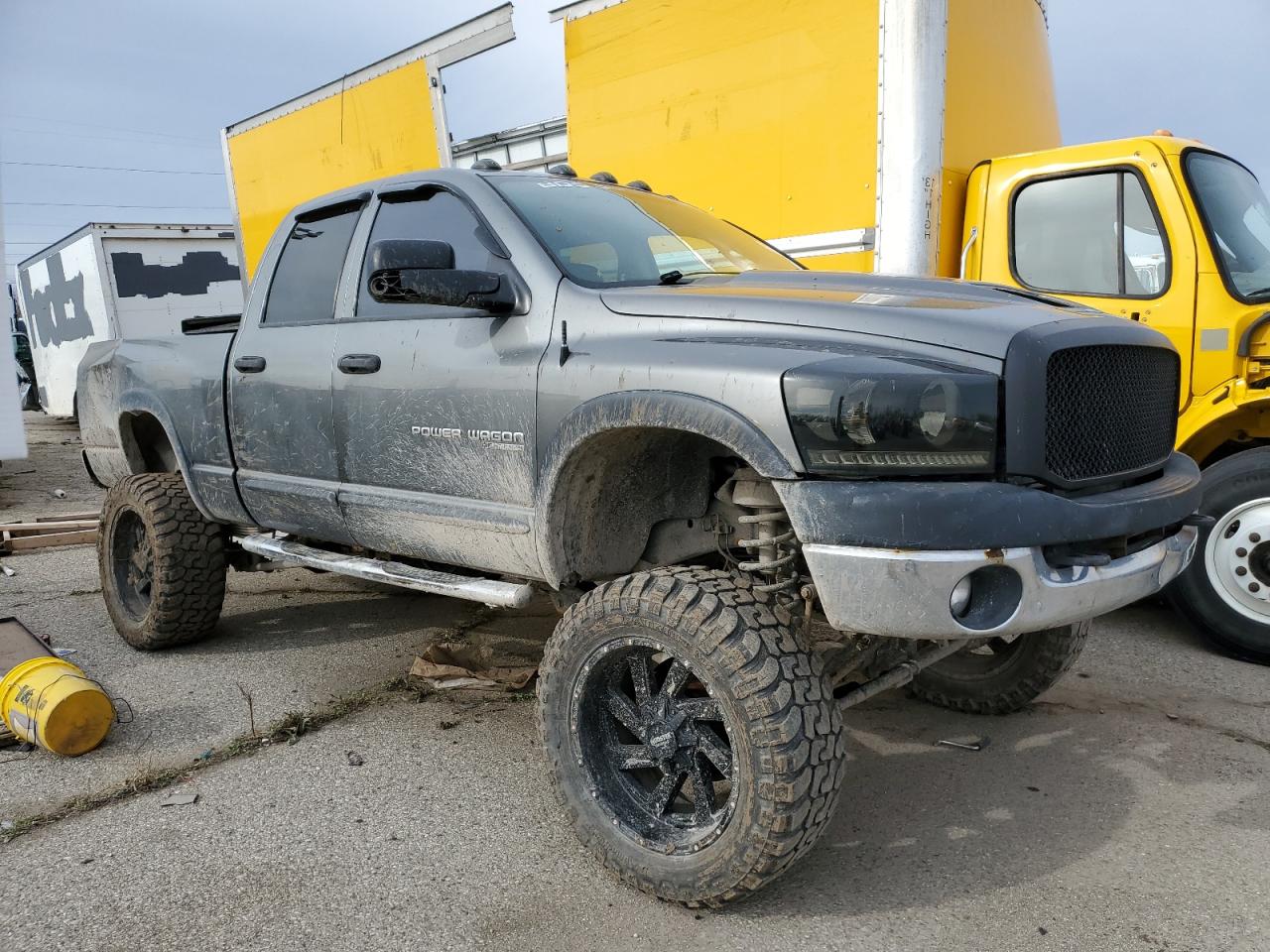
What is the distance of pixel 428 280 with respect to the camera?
280 cm

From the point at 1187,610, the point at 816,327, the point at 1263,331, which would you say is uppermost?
the point at 816,327

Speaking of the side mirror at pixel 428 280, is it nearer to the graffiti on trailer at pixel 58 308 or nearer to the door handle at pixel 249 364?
the door handle at pixel 249 364

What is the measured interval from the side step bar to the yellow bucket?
86 centimetres

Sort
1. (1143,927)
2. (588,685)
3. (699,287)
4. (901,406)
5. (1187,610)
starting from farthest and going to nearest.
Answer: (1187,610), (699,287), (588,685), (1143,927), (901,406)

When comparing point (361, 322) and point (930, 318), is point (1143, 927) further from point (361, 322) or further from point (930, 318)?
point (361, 322)

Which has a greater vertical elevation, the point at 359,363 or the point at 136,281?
the point at 136,281

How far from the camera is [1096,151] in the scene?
4613mm

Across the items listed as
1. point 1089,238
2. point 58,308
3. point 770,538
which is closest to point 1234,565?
point 1089,238

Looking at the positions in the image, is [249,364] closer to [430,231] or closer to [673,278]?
[430,231]

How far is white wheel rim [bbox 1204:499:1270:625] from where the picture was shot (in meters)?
4.18

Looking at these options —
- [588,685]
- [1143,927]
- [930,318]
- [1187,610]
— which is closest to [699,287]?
[930,318]

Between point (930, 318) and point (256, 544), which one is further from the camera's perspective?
point (256, 544)

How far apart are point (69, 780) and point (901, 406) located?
2998 mm

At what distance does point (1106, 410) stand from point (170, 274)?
15843 millimetres
